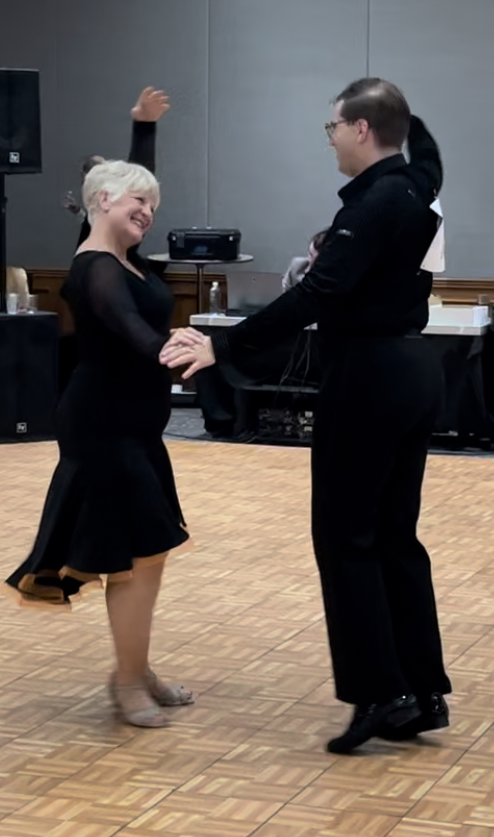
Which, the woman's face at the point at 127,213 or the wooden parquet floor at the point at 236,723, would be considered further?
the woman's face at the point at 127,213

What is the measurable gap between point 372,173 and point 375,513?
0.77 metres

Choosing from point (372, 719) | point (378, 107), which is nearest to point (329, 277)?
point (378, 107)

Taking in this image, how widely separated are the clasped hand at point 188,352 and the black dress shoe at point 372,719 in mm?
892

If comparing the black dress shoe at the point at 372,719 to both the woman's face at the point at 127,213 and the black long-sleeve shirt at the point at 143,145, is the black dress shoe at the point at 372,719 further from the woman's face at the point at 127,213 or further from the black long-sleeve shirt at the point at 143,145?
the black long-sleeve shirt at the point at 143,145

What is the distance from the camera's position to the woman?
3551mm

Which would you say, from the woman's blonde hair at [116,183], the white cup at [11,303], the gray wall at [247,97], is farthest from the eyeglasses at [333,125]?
the gray wall at [247,97]

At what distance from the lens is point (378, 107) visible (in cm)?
336

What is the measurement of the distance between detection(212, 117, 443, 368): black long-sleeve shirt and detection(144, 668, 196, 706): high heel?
94cm

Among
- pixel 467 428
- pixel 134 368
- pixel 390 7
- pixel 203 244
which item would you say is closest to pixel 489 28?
pixel 390 7

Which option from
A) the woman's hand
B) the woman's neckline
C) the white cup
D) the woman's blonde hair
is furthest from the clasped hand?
the white cup

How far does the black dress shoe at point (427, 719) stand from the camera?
359 cm

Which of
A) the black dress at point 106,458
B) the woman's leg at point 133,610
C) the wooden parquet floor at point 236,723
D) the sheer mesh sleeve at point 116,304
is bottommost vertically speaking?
the wooden parquet floor at point 236,723

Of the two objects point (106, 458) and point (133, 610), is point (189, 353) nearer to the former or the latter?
point (106, 458)

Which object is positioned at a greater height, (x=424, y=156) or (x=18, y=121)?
(x=18, y=121)
